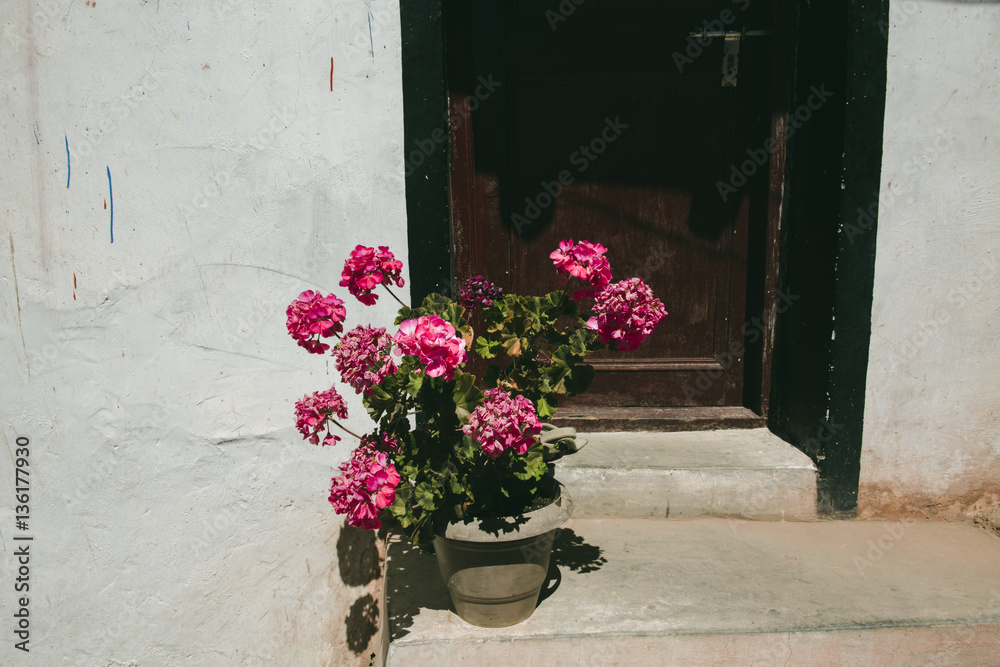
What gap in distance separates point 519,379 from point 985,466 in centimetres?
197

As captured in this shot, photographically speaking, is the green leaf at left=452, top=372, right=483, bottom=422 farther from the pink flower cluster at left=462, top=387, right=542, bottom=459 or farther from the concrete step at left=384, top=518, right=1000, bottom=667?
the concrete step at left=384, top=518, right=1000, bottom=667

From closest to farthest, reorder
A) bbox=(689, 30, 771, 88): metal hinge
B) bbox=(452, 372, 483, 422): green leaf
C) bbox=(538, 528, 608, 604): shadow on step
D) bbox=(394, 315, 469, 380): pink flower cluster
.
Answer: bbox=(394, 315, 469, 380): pink flower cluster < bbox=(452, 372, 483, 422): green leaf < bbox=(538, 528, 608, 604): shadow on step < bbox=(689, 30, 771, 88): metal hinge

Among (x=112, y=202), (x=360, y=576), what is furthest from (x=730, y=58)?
(x=360, y=576)

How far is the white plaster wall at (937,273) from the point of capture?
241 centimetres

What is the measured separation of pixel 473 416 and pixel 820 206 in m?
1.70

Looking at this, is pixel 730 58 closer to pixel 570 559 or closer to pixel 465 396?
pixel 465 396

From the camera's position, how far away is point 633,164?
2752 millimetres

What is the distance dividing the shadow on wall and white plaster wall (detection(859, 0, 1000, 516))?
6.16ft

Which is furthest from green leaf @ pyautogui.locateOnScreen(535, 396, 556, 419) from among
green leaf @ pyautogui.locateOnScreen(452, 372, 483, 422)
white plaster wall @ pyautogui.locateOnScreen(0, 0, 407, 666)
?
white plaster wall @ pyautogui.locateOnScreen(0, 0, 407, 666)

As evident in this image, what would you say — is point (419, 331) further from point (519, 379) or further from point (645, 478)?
point (645, 478)

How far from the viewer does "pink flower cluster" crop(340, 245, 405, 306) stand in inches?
69.8

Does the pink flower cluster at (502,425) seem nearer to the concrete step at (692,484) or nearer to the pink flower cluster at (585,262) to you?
the pink flower cluster at (585,262)

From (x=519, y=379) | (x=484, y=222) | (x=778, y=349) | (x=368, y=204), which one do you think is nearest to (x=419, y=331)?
(x=519, y=379)

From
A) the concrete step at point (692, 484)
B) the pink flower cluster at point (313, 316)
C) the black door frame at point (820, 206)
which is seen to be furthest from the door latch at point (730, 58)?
the pink flower cluster at point (313, 316)
